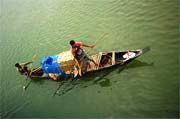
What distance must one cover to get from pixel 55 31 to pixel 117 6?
3.41 metres

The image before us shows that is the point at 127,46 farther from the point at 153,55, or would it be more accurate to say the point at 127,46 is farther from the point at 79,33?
the point at 79,33

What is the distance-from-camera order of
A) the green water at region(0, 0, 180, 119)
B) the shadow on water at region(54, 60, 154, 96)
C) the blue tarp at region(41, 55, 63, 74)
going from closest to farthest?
the green water at region(0, 0, 180, 119), the shadow on water at region(54, 60, 154, 96), the blue tarp at region(41, 55, 63, 74)

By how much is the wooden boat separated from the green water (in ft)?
0.98

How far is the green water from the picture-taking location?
25.7 feet

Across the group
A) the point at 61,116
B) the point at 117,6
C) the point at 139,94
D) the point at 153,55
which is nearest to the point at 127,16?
the point at 117,6

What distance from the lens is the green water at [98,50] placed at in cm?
782

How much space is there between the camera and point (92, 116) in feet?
27.2

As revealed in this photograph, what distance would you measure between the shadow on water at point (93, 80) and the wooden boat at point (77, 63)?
0.19m

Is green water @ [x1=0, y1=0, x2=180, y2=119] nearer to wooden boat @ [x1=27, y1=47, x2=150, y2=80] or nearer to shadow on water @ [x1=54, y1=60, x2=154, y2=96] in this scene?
shadow on water @ [x1=54, y1=60, x2=154, y2=96]

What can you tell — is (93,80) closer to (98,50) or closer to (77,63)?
(77,63)

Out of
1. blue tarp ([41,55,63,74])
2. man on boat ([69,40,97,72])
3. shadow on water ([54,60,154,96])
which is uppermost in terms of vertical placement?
man on boat ([69,40,97,72])

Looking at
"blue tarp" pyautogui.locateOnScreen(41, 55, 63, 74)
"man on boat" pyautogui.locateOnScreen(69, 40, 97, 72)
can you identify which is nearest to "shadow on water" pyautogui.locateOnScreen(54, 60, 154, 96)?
"man on boat" pyautogui.locateOnScreen(69, 40, 97, 72)

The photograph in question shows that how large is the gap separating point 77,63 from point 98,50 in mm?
1392

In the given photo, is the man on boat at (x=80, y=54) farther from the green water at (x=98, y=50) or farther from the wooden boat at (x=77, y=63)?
the green water at (x=98, y=50)
